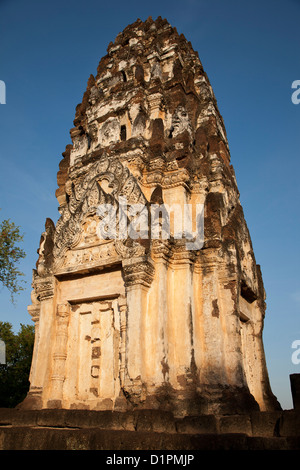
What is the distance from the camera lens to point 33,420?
830 centimetres

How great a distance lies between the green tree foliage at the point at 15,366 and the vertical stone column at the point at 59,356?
14.5m

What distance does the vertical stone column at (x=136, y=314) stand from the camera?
808 centimetres

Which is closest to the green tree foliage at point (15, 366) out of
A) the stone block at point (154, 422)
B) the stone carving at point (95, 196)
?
the stone carving at point (95, 196)

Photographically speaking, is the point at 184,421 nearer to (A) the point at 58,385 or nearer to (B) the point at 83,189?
(A) the point at 58,385

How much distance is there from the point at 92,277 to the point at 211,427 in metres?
4.96

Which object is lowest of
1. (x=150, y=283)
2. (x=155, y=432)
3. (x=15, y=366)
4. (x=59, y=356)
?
(x=155, y=432)

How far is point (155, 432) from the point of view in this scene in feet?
19.9

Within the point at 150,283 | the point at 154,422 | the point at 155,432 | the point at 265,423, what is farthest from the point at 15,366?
the point at 265,423

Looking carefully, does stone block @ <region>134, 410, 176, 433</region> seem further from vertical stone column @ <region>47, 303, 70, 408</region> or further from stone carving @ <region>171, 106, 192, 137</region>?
stone carving @ <region>171, 106, 192, 137</region>

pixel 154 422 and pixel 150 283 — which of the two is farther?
pixel 150 283

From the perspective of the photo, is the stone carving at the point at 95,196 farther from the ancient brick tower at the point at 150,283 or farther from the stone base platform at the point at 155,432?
the stone base platform at the point at 155,432

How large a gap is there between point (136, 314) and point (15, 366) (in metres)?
18.4

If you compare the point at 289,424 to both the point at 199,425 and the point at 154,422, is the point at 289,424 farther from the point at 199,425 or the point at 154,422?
the point at 154,422

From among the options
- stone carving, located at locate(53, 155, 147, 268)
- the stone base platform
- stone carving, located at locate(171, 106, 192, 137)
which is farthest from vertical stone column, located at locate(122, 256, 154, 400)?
stone carving, located at locate(171, 106, 192, 137)
